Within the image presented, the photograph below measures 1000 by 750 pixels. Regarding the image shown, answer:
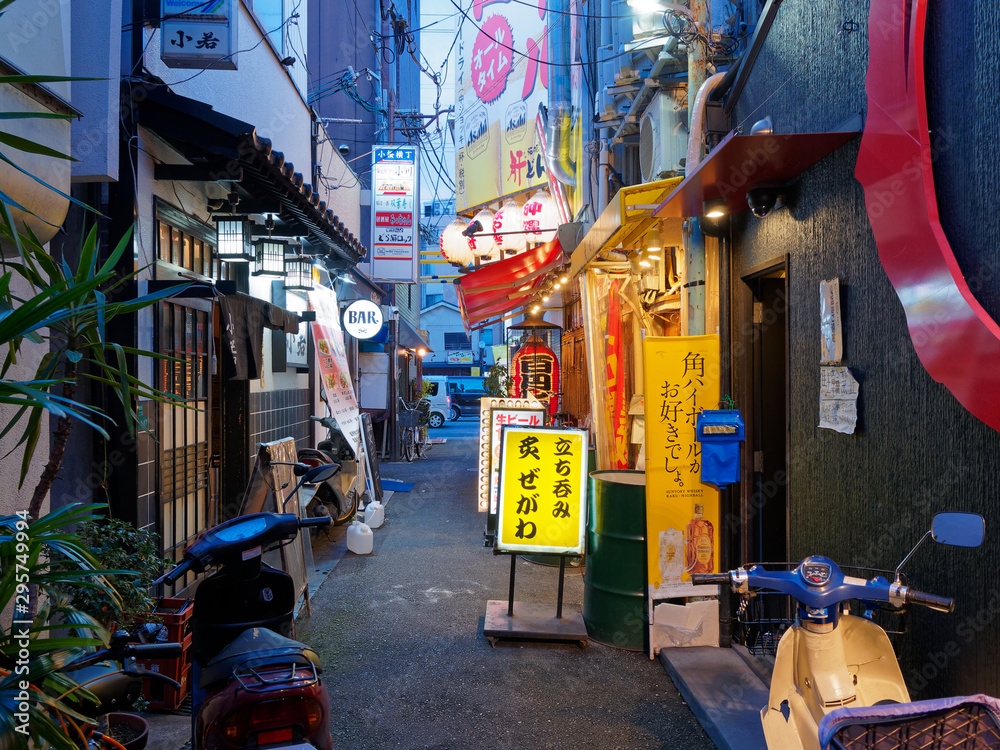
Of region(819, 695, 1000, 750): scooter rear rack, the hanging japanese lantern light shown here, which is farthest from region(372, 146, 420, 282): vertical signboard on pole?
region(819, 695, 1000, 750): scooter rear rack

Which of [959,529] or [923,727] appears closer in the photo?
[923,727]

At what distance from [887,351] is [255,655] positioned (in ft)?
11.6

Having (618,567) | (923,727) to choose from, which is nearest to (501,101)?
(618,567)

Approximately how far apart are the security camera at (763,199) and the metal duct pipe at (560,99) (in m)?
10.8

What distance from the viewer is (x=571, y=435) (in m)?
6.79

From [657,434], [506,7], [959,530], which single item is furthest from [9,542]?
[506,7]

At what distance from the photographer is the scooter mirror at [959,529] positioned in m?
2.45

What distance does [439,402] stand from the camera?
122 feet

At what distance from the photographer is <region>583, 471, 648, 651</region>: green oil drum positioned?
626cm

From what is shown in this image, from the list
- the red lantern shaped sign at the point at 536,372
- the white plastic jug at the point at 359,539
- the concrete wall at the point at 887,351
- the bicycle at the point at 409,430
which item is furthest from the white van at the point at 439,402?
the concrete wall at the point at 887,351

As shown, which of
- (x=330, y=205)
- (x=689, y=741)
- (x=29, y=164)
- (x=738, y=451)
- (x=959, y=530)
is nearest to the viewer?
(x=959, y=530)

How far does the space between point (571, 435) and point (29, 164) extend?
474 centimetres

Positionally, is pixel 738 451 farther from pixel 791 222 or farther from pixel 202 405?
pixel 202 405

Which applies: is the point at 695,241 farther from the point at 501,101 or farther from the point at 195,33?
the point at 501,101
